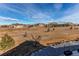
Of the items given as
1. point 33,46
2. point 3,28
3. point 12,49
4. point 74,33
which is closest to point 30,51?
point 33,46

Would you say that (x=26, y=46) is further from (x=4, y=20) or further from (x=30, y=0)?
(x=30, y=0)

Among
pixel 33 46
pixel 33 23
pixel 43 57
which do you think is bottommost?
pixel 43 57

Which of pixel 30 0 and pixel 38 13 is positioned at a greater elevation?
pixel 30 0

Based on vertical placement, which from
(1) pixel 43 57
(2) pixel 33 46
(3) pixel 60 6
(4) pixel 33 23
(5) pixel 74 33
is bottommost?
(1) pixel 43 57

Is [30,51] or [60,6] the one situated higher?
A: [60,6]

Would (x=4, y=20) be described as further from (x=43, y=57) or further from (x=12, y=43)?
(x=43, y=57)

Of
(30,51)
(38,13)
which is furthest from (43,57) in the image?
(38,13)
